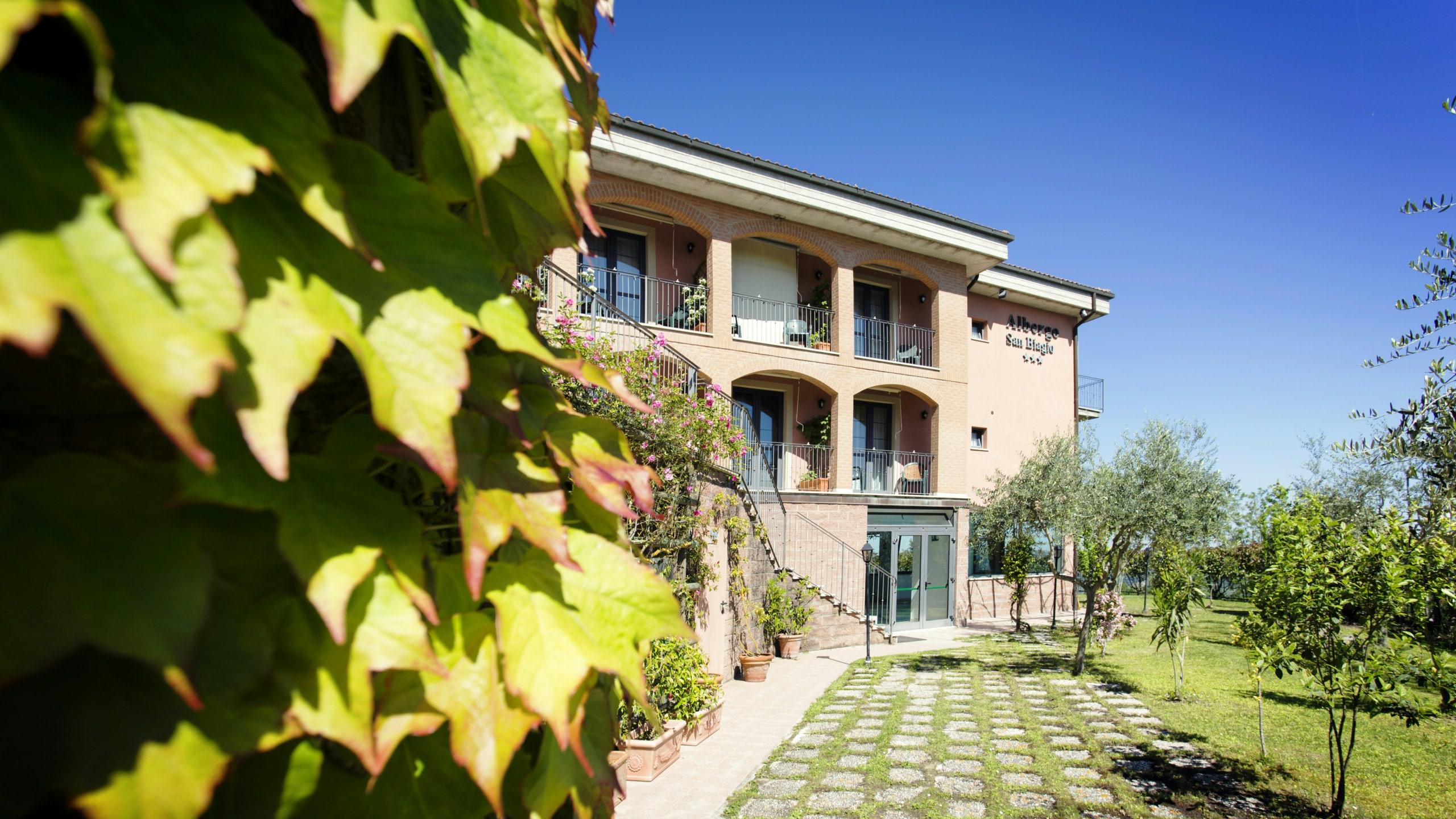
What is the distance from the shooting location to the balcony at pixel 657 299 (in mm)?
16359

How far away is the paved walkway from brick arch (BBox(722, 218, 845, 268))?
31.4ft

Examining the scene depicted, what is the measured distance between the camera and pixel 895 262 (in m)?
19.9

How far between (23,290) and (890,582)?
745 inches

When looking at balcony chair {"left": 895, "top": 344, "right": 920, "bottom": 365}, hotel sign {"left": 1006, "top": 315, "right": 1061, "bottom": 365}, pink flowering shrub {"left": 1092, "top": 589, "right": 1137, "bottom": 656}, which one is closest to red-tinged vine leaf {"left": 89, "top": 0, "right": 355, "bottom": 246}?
pink flowering shrub {"left": 1092, "top": 589, "right": 1137, "bottom": 656}

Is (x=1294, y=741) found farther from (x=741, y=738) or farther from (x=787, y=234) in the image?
(x=787, y=234)

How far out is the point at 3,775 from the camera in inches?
12.1

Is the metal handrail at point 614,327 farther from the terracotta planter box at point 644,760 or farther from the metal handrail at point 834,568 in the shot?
the metal handrail at point 834,568

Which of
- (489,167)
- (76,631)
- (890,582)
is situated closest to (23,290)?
(76,631)

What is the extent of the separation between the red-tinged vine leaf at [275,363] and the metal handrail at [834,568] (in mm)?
16034

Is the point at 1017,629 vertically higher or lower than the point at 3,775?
lower

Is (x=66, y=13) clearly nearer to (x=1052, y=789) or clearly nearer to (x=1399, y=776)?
(x=1052, y=789)

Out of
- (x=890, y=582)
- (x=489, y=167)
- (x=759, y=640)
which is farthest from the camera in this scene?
(x=890, y=582)

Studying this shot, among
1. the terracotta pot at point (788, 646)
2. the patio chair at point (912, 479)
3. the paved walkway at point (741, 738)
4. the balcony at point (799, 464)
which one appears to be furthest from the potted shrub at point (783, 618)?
the patio chair at point (912, 479)

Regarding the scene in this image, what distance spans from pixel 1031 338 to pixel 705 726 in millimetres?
19255
